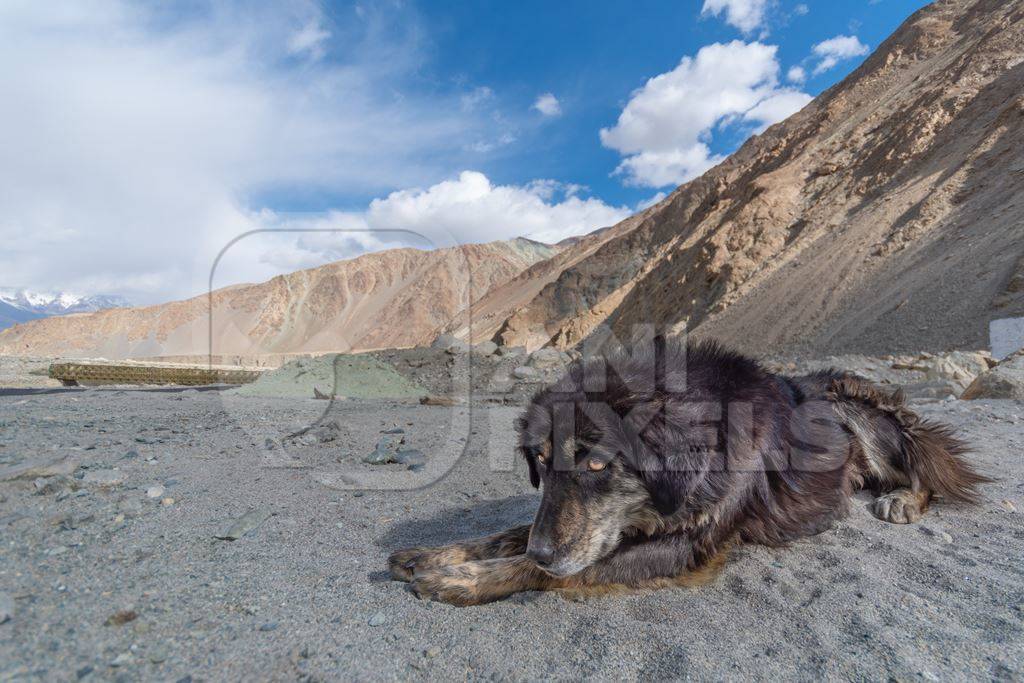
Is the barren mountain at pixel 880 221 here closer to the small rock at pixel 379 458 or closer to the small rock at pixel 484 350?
the small rock at pixel 484 350

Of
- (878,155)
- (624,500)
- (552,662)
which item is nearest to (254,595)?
(552,662)

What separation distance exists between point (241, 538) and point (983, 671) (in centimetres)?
333

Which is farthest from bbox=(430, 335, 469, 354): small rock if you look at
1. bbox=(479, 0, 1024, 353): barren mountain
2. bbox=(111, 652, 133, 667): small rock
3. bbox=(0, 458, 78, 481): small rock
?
bbox=(111, 652, 133, 667): small rock

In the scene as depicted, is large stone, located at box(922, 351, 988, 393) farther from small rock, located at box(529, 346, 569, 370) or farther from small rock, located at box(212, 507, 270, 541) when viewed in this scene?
small rock, located at box(212, 507, 270, 541)

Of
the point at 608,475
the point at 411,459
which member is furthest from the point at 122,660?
the point at 411,459

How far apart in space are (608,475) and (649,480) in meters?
0.18

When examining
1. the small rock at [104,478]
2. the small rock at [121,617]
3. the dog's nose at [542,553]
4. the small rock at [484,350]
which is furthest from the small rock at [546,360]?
the small rock at [121,617]

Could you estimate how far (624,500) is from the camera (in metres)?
2.47

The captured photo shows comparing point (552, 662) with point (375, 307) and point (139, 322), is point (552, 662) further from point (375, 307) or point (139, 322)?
point (139, 322)

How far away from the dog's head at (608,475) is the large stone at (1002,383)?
787 centimetres

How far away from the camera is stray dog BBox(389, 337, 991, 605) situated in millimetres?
2459

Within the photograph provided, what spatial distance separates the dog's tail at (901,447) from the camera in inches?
138

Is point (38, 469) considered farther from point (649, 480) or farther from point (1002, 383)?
point (1002, 383)

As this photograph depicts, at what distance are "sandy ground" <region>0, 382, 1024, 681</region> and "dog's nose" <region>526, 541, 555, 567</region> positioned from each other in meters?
0.26
